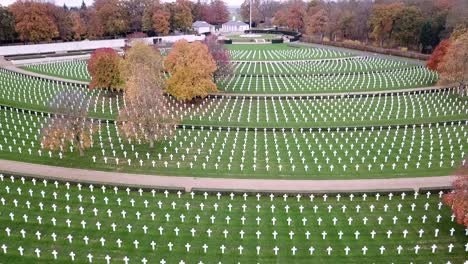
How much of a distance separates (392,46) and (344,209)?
98986mm

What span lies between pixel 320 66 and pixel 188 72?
43.9 meters

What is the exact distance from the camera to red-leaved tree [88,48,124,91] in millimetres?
63906

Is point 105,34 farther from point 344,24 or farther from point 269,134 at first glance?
point 269,134

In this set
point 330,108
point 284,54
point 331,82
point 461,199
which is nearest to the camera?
point 461,199

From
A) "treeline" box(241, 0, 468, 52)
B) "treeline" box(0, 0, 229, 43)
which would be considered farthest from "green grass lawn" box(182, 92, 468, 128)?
"treeline" box(0, 0, 229, 43)

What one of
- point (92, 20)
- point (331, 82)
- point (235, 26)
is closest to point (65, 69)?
point (92, 20)

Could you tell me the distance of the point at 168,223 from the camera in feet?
93.6

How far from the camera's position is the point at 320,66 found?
313 ft

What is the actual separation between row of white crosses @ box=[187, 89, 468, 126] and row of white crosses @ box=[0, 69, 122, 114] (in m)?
12.7

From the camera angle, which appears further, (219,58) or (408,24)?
(408,24)

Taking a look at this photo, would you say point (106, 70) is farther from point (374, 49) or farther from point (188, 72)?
point (374, 49)

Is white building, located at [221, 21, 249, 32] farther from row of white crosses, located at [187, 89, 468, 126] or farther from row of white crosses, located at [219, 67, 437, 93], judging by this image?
row of white crosses, located at [187, 89, 468, 126]

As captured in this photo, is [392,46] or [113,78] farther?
[392,46]

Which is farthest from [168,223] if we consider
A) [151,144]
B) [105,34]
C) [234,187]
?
[105,34]
